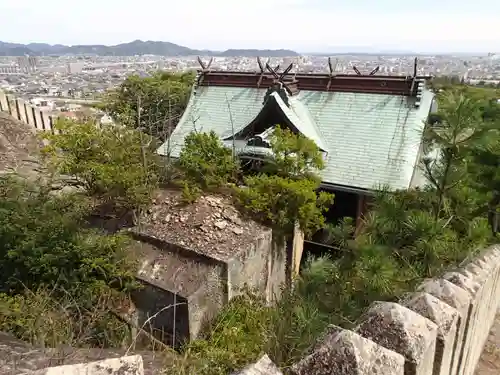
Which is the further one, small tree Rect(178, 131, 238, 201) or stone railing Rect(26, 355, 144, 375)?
small tree Rect(178, 131, 238, 201)

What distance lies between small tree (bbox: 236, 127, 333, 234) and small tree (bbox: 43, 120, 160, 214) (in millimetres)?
2757

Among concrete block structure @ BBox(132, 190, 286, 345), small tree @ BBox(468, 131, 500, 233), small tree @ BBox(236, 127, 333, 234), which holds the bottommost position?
concrete block structure @ BBox(132, 190, 286, 345)

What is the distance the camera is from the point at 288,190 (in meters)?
10.9

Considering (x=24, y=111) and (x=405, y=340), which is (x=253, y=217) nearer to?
(x=405, y=340)

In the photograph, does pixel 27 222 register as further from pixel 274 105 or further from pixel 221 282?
pixel 274 105

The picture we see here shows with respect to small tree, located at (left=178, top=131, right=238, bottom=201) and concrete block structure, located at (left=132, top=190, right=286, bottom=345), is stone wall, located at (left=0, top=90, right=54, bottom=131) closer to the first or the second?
small tree, located at (left=178, top=131, right=238, bottom=201)

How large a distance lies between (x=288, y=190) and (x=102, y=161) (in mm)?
4884

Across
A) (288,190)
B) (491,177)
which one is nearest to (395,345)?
(491,177)

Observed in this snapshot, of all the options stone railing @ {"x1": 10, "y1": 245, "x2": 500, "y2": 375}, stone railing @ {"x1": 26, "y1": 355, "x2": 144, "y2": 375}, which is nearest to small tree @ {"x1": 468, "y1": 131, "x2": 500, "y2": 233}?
stone railing @ {"x1": 10, "y1": 245, "x2": 500, "y2": 375}

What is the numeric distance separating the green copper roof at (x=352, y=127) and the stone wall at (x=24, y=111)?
757cm

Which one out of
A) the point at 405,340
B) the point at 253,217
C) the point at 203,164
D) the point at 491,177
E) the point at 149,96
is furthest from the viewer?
the point at 149,96

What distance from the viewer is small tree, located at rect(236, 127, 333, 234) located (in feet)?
35.8

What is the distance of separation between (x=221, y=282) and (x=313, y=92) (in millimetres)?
9058

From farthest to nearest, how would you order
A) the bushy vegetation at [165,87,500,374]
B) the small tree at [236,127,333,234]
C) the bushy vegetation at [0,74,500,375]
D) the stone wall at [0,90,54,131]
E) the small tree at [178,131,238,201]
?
the stone wall at [0,90,54,131]
the small tree at [178,131,238,201]
the small tree at [236,127,333,234]
the bushy vegetation at [0,74,500,375]
the bushy vegetation at [165,87,500,374]
